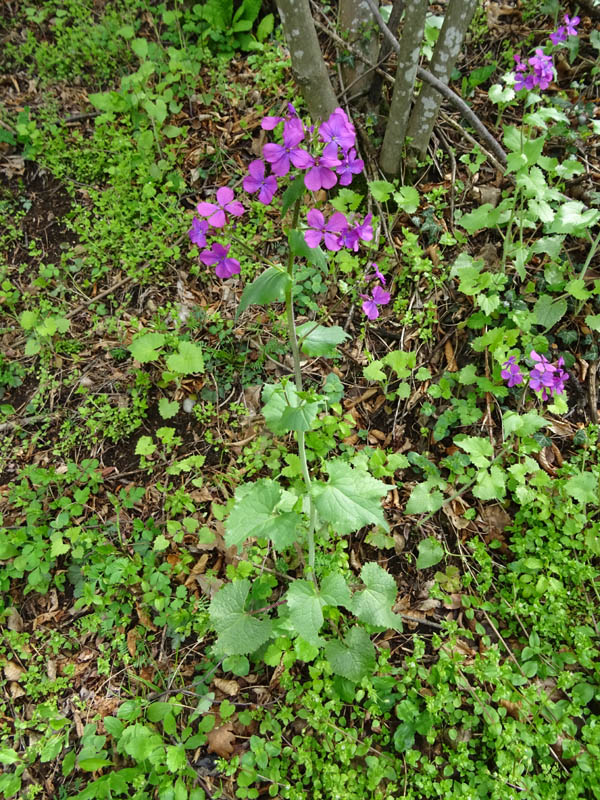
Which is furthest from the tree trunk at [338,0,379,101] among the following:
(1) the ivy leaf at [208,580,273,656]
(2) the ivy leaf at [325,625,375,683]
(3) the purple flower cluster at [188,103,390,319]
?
(2) the ivy leaf at [325,625,375,683]

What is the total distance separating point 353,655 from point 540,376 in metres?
1.44

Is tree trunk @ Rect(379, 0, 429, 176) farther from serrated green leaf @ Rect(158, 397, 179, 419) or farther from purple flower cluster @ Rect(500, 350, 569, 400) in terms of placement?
serrated green leaf @ Rect(158, 397, 179, 419)

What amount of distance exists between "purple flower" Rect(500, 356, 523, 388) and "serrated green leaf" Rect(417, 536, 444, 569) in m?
0.82

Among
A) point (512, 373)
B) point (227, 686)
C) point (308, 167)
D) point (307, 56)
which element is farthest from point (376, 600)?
point (307, 56)

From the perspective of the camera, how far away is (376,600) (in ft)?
6.42

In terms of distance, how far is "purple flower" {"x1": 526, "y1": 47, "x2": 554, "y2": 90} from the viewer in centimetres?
240

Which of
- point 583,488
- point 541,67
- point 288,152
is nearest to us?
point 288,152

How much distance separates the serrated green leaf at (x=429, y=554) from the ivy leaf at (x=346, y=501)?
542mm

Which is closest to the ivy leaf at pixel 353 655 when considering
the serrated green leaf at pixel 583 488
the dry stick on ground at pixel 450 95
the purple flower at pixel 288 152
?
the serrated green leaf at pixel 583 488

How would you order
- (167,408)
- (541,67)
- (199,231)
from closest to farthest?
(199,231) < (541,67) < (167,408)

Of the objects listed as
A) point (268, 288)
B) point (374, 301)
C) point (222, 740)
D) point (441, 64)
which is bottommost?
point (222, 740)

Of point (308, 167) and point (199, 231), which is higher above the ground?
point (308, 167)

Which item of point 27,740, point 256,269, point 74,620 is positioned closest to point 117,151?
point 256,269

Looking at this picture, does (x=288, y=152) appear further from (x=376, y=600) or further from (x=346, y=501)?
(x=376, y=600)
